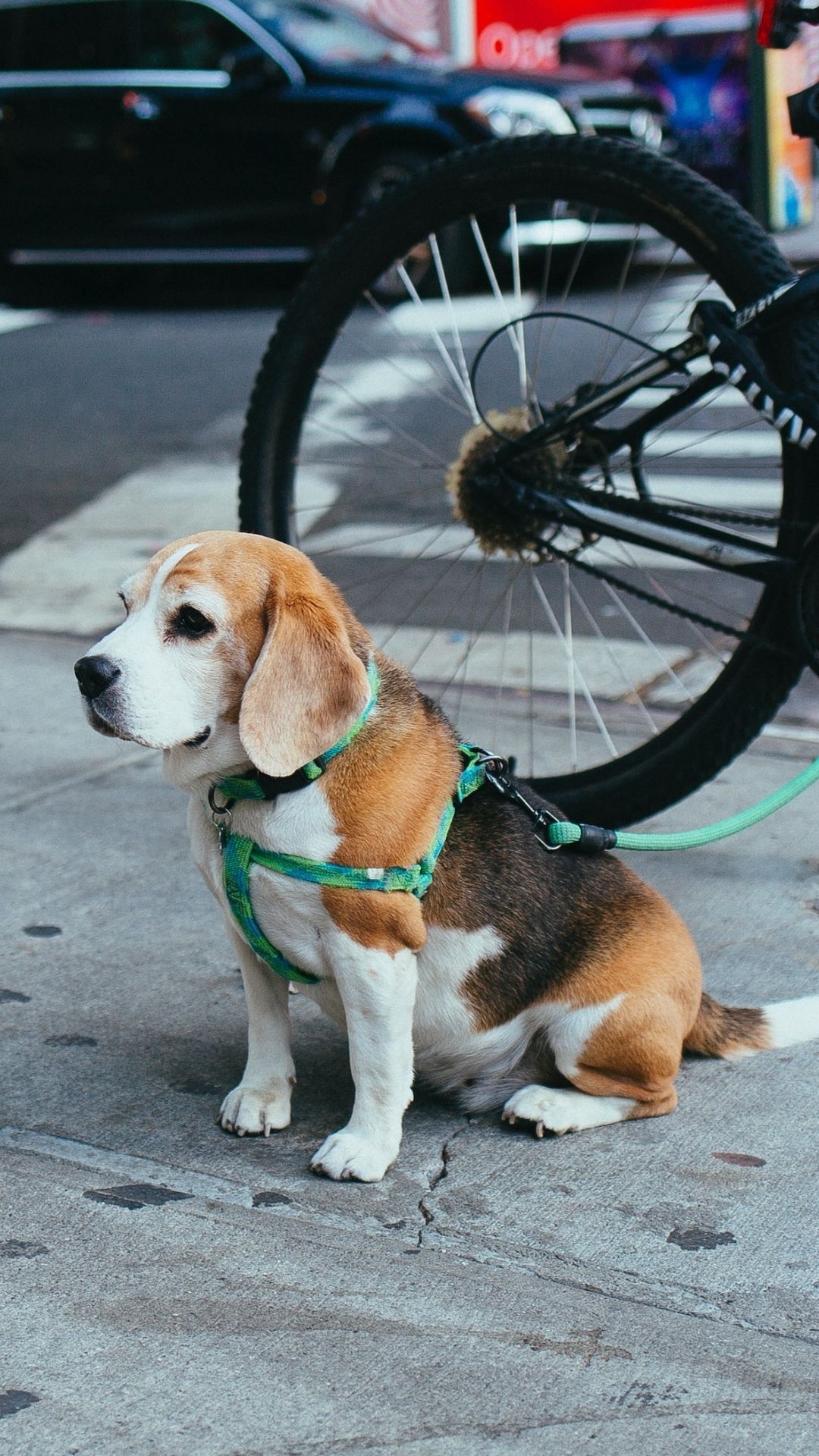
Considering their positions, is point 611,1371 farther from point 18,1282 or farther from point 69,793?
point 69,793

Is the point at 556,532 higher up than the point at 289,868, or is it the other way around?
the point at 556,532

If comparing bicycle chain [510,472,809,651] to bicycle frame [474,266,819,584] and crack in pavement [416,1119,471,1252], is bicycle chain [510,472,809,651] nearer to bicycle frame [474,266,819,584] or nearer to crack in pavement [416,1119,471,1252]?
bicycle frame [474,266,819,584]

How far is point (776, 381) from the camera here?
3.16 metres

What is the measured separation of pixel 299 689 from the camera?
2.37m

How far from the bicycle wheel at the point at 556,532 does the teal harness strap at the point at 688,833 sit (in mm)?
162

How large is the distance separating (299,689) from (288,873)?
27cm

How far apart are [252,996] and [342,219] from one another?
9199 millimetres

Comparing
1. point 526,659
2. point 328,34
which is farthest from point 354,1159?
point 328,34

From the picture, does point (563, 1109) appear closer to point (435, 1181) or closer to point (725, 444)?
point (435, 1181)

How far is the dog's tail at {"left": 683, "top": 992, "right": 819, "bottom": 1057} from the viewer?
2.79 m

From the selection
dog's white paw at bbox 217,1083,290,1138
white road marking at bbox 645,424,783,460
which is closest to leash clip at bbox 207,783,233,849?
dog's white paw at bbox 217,1083,290,1138

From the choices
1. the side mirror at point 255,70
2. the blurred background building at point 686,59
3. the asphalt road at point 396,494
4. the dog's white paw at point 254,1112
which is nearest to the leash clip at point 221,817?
the dog's white paw at point 254,1112

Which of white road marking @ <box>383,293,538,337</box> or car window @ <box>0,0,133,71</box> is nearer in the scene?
white road marking @ <box>383,293,538,337</box>

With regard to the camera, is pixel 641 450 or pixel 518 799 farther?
pixel 641 450
